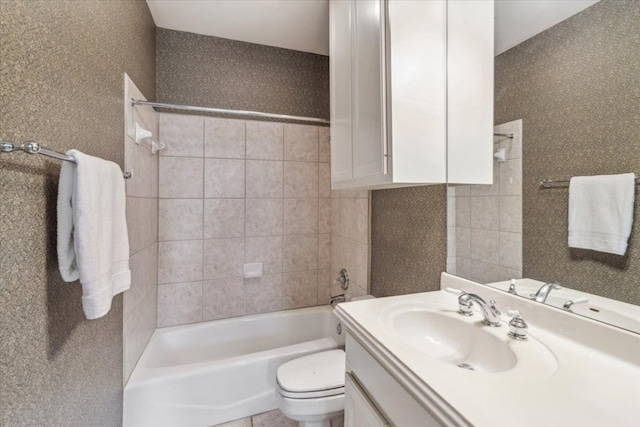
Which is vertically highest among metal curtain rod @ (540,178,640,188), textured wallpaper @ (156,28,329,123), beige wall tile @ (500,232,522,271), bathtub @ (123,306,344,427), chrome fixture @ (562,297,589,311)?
textured wallpaper @ (156,28,329,123)

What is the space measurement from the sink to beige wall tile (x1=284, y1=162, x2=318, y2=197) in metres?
1.47

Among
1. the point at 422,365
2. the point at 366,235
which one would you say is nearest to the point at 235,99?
the point at 366,235

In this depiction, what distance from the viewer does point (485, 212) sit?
1.06 m

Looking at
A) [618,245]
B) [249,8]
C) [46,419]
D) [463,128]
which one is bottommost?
[46,419]

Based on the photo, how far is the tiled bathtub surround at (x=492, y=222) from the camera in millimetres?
946

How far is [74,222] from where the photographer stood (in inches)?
28.4

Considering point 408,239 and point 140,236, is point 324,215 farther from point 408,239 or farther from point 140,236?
point 140,236

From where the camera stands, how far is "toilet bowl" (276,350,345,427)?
1.22m

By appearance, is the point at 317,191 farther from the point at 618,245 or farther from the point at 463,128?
the point at 618,245

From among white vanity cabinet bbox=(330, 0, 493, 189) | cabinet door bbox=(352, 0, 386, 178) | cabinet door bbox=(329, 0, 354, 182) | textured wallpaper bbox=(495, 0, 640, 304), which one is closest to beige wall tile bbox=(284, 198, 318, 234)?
cabinet door bbox=(329, 0, 354, 182)

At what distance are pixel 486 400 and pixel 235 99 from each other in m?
2.30

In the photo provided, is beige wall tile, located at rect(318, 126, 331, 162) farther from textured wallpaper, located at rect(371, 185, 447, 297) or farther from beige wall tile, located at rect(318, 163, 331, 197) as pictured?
textured wallpaper, located at rect(371, 185, 447, 297)

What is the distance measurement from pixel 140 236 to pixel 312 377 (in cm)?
123

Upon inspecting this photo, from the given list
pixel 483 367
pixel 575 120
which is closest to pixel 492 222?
pixel 575 120
